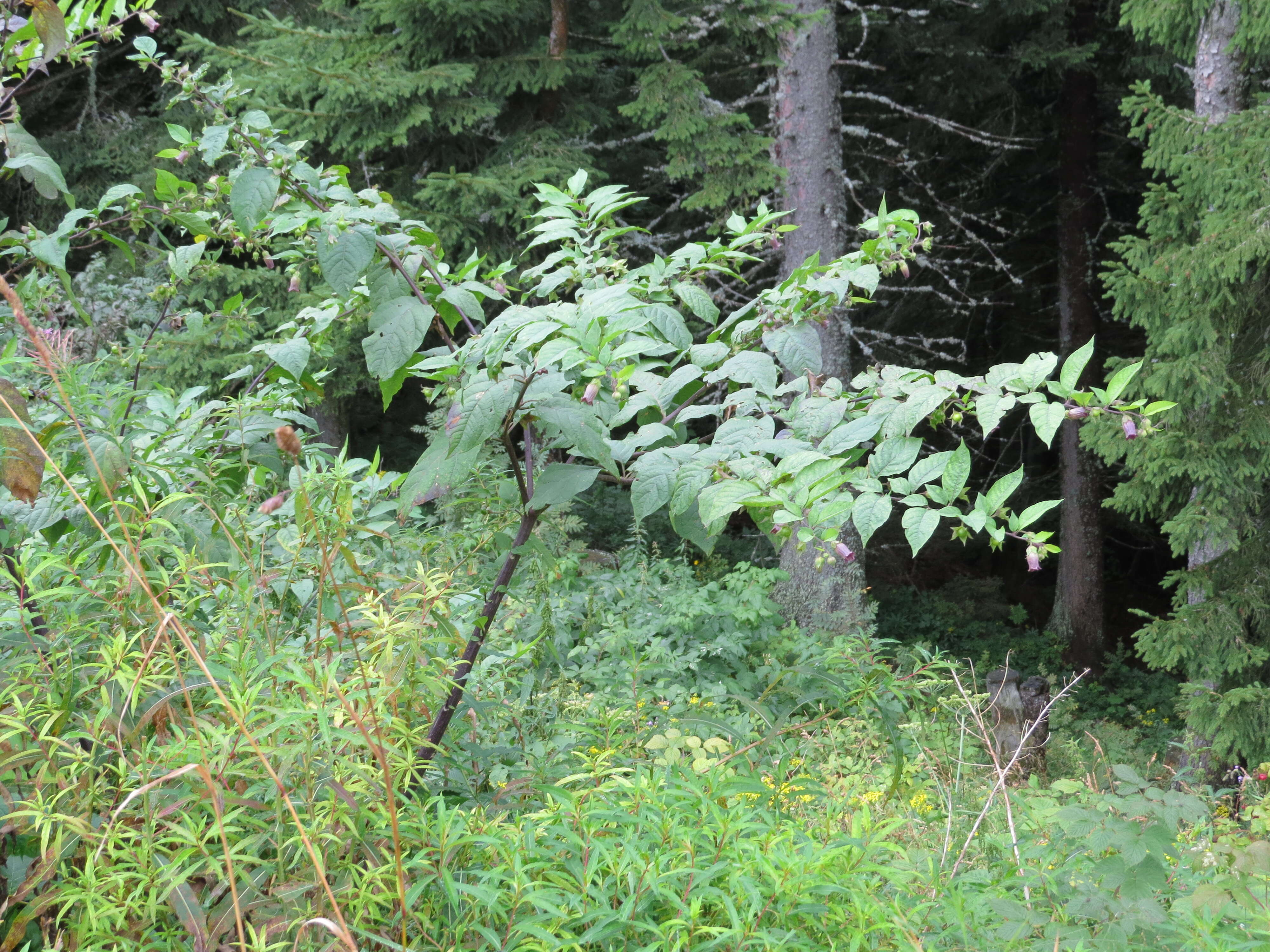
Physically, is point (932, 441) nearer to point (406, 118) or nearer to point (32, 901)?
point (406, 118)

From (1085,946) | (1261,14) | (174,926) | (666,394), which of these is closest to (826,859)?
(1085,946)

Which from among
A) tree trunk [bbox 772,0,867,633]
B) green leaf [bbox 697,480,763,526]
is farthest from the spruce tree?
green leaf [bbox 697,480,763,526]

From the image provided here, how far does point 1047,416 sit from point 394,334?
3.18 ft

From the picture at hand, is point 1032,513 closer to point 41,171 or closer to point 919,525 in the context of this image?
point 919,525

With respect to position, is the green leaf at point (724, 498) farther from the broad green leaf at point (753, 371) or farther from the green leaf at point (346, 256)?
the green leaf at point (346, 256)

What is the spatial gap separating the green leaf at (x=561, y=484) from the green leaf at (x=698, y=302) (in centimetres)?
33

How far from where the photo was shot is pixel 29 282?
177 cm

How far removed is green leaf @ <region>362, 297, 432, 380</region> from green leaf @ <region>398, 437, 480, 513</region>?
5.6 inches

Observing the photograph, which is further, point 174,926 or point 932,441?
point 932,441

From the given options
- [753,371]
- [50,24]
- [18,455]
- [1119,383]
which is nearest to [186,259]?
[50,24]

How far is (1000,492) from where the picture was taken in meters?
1.20

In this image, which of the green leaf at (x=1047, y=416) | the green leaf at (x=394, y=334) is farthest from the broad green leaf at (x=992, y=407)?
the green leaf at (x=394, y=334)

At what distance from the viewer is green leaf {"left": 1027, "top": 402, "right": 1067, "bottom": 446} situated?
1144mm

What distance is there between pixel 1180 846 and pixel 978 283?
32.7 feet
